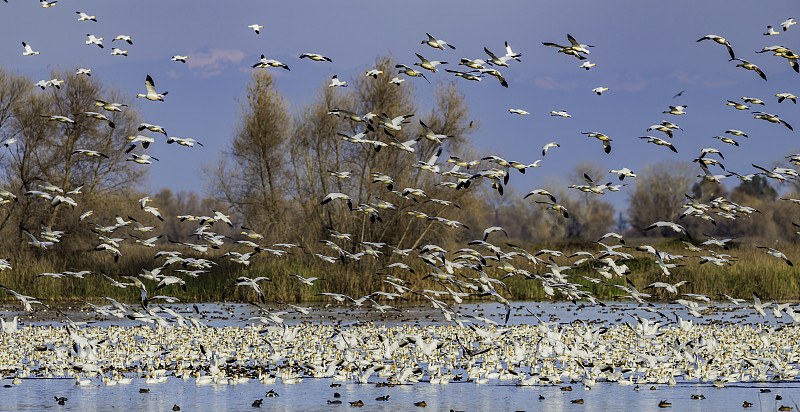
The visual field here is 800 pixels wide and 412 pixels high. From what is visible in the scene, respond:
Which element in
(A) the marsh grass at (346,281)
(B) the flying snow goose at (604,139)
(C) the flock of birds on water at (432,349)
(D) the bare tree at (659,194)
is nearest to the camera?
(C) the flock of birds on water at (432,349)

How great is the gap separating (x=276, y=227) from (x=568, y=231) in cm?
8151

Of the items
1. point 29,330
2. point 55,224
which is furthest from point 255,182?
point 29,330

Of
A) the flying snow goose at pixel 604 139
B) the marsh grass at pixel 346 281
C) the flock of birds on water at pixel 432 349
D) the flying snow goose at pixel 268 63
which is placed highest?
the flying snow goose at pixel 268 63

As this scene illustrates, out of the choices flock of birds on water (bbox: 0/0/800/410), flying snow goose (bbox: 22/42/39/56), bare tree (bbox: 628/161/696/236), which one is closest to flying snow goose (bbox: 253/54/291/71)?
flock of birds on water (bbox: 0/0/800/410)

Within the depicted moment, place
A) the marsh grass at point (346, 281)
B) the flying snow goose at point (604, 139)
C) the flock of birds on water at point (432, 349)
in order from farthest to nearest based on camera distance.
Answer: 1. the marsh grass at point (346, 281)
2. the flying snow goose at point (604, 139)
3. the flock of birds on water at point (432, 349)

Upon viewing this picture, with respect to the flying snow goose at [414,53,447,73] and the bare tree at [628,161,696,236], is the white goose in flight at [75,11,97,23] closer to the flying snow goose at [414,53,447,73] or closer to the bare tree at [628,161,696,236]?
the flying snow goose at [414,53,447,73]

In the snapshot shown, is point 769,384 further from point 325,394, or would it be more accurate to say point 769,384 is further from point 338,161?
point 338,161

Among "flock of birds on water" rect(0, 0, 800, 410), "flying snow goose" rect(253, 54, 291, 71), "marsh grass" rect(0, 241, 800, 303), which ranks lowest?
"flock of birds on water" rect(0, 0, 800, 410)

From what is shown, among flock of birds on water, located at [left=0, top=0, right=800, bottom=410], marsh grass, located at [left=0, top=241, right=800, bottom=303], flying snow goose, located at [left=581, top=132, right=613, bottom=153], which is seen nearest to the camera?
flock of birds on water, located at [left=0, top=0, right=800, bottom=410]

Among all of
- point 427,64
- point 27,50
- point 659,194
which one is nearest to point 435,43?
point 427,64

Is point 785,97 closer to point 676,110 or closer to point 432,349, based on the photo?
point 676,110

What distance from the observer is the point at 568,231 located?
412ft

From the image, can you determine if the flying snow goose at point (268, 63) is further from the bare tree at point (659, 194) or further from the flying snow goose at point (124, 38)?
the bare tree at point (659, 194)

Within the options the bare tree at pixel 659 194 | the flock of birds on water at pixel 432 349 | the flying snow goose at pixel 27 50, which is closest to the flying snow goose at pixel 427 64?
the flock of birds on water at pixel 432 349
